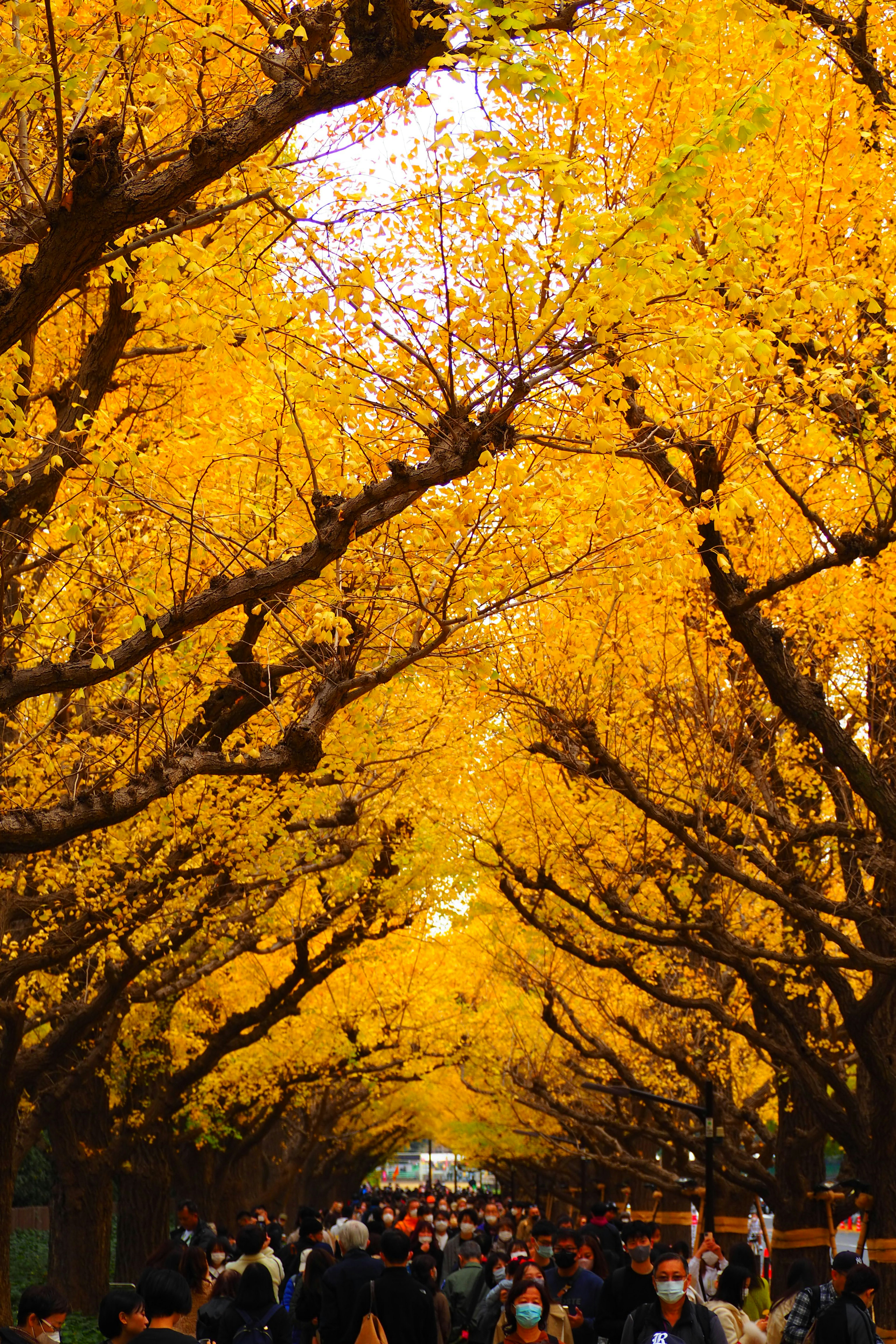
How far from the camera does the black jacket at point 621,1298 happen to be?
899cm

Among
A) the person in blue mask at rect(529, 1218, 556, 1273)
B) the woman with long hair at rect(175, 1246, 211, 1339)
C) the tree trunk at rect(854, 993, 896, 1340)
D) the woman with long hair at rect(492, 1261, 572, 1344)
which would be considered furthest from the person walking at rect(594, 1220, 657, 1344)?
the tree trunk at rect(854, 993, 896, 1340)

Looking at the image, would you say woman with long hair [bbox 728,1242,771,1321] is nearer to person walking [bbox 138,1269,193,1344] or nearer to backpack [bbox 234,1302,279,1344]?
backpack [bbox 234,1302,279,1344]

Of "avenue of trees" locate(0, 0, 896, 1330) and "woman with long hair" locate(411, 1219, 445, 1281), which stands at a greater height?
"avenue of trees" locate(0, 0, 896, 1330)

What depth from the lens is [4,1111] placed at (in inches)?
681

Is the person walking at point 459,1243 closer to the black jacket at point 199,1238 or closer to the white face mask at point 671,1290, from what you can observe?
the black jacket at point 199,1238

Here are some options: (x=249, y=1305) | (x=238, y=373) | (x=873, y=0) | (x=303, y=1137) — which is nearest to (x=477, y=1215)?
(x=249, y=1305)

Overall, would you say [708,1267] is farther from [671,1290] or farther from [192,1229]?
[671,1290]

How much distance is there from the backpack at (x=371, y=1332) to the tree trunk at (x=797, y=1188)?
8.80 m

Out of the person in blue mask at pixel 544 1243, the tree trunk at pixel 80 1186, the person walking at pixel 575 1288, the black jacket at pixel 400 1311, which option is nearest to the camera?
the black jacket at pixel 400 1311

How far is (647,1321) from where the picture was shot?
788 centimetres

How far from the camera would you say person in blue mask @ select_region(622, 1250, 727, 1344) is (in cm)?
782

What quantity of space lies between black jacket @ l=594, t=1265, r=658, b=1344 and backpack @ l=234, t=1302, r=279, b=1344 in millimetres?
2117

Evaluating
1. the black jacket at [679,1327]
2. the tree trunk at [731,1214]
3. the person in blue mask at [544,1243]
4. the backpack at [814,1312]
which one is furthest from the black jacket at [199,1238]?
the tree trunk at [731,1214]

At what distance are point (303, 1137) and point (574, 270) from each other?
3356 cm
